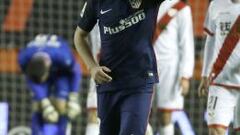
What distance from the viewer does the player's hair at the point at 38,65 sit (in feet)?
23.9

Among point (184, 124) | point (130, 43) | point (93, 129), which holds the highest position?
point (130, 43)

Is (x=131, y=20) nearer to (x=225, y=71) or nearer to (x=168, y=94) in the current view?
(x=225, y=71)

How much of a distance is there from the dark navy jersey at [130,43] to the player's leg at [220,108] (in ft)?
3.86

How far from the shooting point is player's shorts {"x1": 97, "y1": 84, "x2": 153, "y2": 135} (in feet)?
16.1

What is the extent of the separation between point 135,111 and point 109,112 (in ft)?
0.67

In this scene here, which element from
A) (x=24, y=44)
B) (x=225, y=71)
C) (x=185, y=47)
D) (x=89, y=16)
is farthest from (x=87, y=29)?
(x=24, y=44)

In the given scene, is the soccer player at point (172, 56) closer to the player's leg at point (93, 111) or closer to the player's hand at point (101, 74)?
the player's leg at point (93, 111)

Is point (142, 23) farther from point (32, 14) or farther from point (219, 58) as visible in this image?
point (32, 14)

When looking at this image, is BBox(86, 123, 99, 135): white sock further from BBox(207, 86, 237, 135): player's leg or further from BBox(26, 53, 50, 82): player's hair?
BBox(207, 86, 237, 135): player's leg

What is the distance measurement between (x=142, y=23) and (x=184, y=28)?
2.53 m

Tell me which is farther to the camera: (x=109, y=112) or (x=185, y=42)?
(x=185, y=42)

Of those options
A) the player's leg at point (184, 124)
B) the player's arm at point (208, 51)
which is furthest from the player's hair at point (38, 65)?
the player's leg at point (184, 124)

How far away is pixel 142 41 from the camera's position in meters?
4.97

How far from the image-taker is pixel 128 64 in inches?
196
